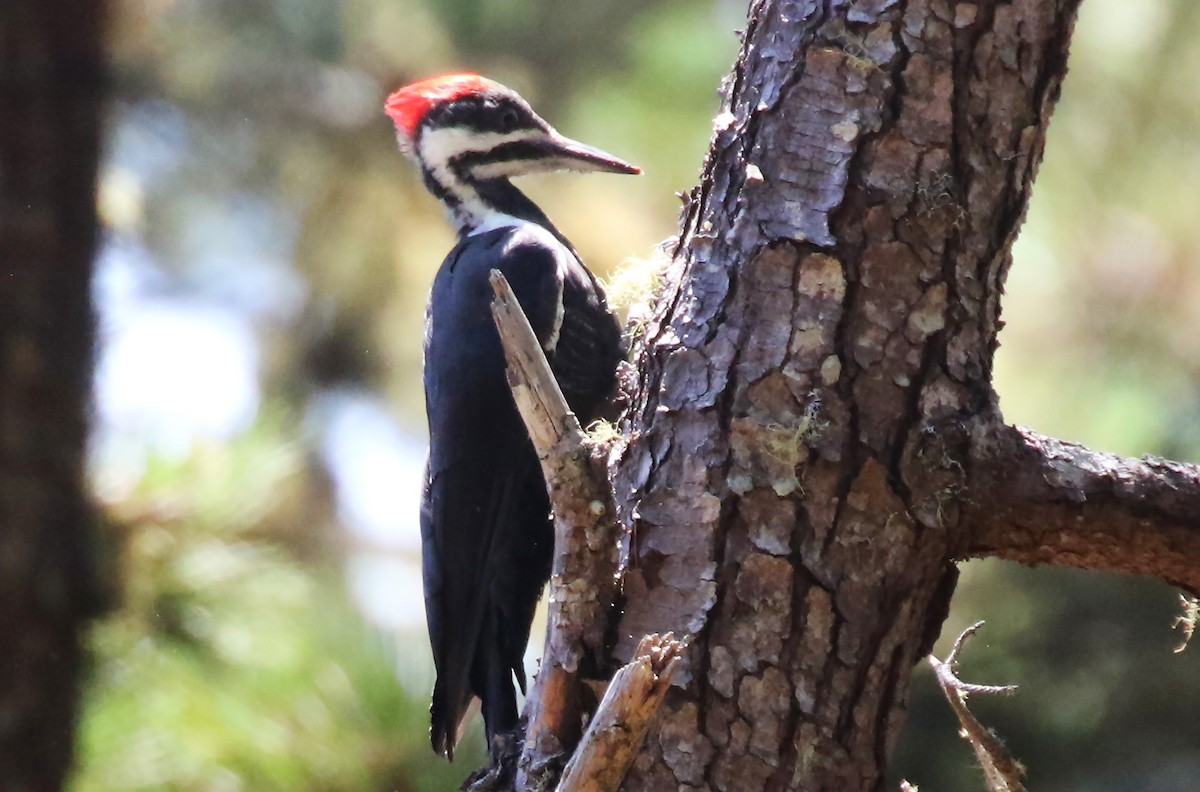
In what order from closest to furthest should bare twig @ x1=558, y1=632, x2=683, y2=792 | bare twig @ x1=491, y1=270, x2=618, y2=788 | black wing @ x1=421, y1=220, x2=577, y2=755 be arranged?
bare twig @ x1=558, y1=632, x2=683, y2=792 < bare twig @ x1=491, y1=270, x2=618, y2=788 < black wing @ x1=421, y1=220, x2=577, y2=755

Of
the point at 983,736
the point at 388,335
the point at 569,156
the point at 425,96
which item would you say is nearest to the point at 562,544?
the point at 983,736

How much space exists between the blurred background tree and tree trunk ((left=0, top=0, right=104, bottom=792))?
0.07m

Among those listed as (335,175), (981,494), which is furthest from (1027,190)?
(335,175)

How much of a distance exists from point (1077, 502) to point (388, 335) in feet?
11.0

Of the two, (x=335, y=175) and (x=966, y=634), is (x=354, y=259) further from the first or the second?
(x=966, y=634)

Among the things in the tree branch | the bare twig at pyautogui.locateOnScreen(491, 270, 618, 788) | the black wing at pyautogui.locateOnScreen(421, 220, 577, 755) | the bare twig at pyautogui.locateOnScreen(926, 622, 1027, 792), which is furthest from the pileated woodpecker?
the tree branch

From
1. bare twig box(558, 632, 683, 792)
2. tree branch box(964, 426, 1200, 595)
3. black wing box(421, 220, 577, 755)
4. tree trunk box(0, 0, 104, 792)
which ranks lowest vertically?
bare twig box(558, 632, 683, 792)

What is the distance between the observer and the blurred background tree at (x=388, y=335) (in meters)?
2.62

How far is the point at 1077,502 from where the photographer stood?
57.7 inches

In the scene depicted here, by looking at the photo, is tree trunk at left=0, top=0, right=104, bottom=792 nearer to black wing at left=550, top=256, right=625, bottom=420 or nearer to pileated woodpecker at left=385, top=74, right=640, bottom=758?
pileated woodpecker at left=385, top=74, right=640, bottom=758

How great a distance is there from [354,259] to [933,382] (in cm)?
303

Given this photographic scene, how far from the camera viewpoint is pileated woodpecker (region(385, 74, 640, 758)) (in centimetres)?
213

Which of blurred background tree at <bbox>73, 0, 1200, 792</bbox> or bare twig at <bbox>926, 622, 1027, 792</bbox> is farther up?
blurred background tree at <bbox>73, 0, 1200, 792</bbox>

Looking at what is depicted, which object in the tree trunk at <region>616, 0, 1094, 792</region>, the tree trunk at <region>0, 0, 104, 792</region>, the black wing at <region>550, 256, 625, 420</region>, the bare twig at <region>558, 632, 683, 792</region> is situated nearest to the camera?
the bare twig at <region>558, 632, 683, 792</region>
